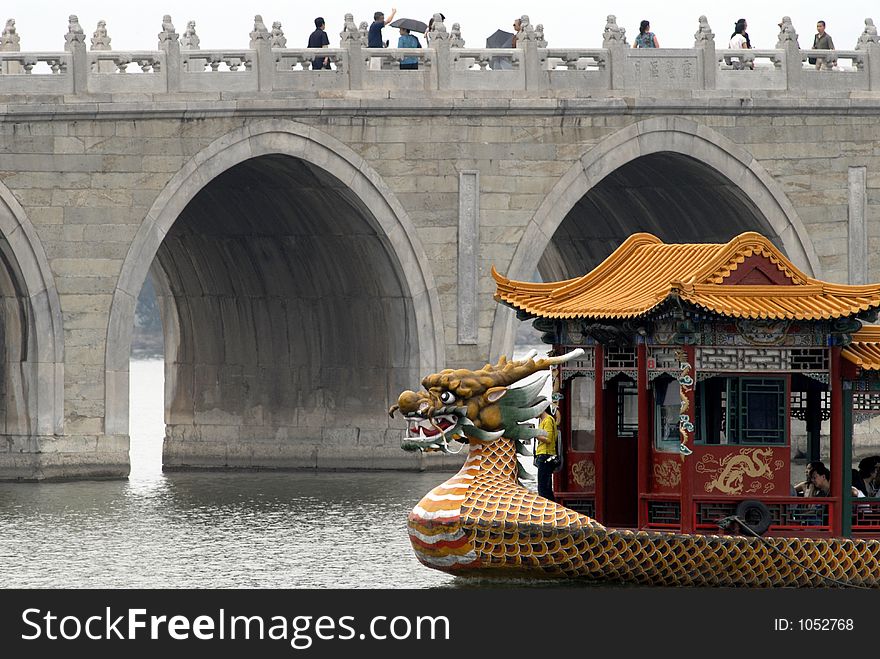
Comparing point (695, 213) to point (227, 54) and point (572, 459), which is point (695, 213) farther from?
point (572, 459)

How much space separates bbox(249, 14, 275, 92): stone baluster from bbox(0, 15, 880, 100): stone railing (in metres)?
0.01

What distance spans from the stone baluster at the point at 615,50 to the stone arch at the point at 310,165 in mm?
4169

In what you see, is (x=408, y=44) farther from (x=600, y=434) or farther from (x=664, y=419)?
(x=664, y=419)

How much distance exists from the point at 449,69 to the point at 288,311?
5.31 meters

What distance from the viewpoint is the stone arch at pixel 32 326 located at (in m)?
31.8

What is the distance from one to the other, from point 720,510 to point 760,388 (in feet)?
4.17

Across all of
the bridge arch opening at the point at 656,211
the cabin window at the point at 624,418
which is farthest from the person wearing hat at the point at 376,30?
the cabin window at the point at 624,418

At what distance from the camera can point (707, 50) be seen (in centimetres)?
3588

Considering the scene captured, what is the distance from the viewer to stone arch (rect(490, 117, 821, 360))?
34.6 m

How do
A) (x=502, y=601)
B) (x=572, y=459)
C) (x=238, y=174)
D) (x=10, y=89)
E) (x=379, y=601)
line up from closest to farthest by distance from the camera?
(x=379, y=601), (x=502, y=601), (x=572, y=459), (x=10, y=89), (x=238, y=174)

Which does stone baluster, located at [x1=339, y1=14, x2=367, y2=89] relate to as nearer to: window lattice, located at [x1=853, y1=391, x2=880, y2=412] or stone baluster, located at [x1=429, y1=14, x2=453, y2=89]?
stone baluster, located at [x1=429, y1=14, x2=453, y2=89]

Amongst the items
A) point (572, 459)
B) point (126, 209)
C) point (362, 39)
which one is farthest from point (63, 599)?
point (362, 39)

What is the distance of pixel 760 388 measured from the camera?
2212 cm

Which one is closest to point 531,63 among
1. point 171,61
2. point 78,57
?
point 171,61
